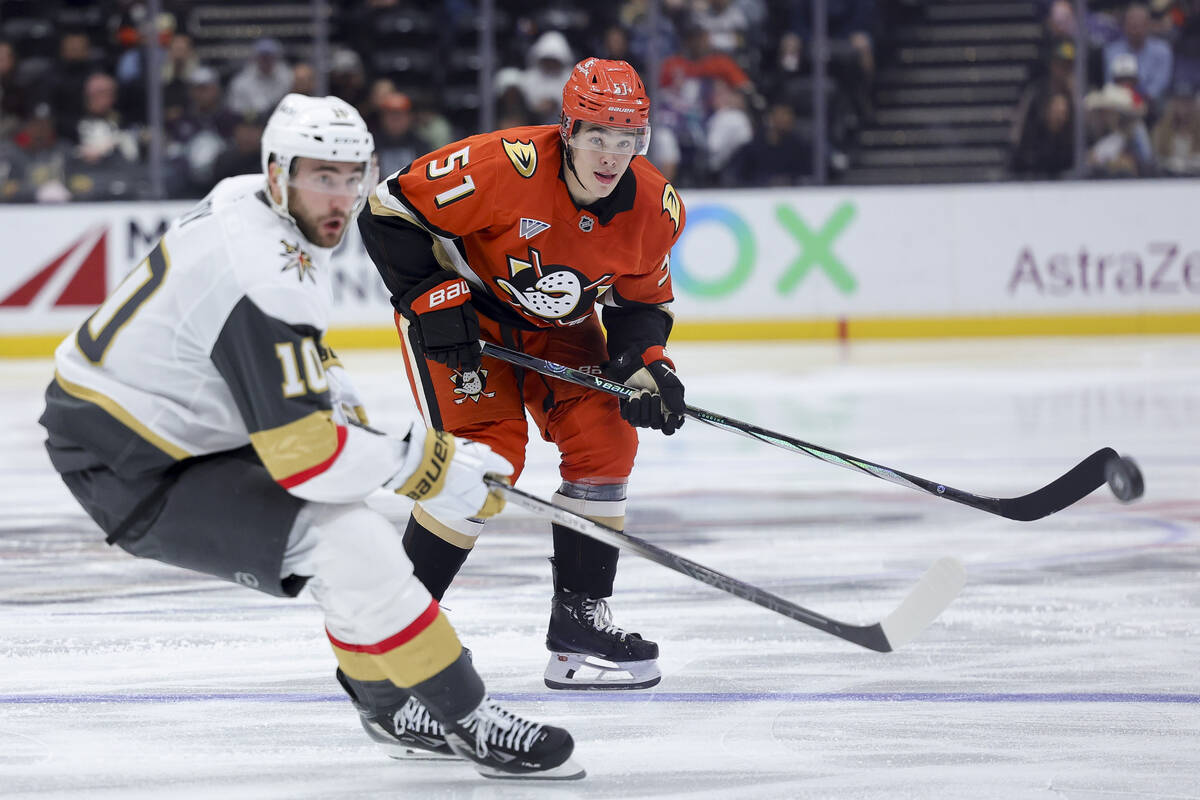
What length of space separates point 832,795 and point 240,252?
1.12 meters

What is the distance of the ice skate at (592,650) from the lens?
3.06m

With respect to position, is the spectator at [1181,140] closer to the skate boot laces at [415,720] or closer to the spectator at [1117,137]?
the spectator at [1117,137]

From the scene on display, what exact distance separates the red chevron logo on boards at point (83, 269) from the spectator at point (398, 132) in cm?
165

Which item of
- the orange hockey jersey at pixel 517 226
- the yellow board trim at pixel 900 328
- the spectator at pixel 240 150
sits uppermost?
the orange hockey jersey at pixel 517 226

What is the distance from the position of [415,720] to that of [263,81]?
778 cm

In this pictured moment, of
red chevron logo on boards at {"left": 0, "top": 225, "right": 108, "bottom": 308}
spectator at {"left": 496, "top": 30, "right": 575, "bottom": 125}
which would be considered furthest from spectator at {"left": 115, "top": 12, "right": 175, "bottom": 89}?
spectator at {"left": 496, "top": 30, "right": 575, "bottom": 125}

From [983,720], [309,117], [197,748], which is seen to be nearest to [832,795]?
[983,720]

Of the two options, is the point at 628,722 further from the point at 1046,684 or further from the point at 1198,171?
the point at 1198,171

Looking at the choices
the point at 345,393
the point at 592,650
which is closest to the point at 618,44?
the point at 592,650

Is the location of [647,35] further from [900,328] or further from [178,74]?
[178,74]

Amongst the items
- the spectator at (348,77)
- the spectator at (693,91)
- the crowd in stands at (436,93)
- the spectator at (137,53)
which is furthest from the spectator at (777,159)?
the spectator at (137,53)

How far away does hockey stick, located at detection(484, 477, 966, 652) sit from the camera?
8.28 feet

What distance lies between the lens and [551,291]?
10.5 feet

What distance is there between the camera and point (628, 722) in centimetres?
280
